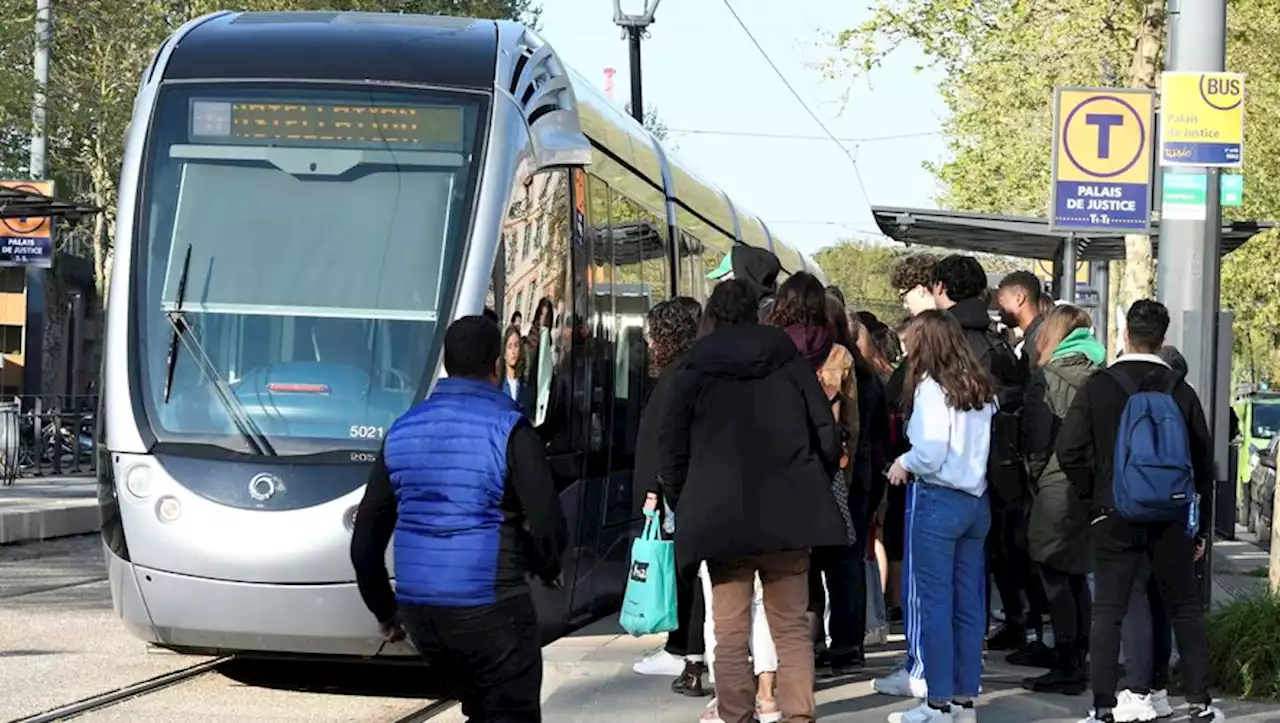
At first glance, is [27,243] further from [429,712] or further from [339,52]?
[429,712]

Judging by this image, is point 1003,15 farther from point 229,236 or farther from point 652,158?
point 229,236

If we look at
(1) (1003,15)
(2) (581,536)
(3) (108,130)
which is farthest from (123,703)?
(3) (108,130)

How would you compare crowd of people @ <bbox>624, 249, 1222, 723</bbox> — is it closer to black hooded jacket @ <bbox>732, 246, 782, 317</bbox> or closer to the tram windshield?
black hooded jacket @ <bbox>732, 246, 782, 317</bbox>

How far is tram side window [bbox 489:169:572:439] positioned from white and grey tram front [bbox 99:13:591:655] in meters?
0.18

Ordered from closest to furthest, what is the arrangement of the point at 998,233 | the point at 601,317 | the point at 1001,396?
1. the point at 1001,396
2. the point at 601,317
3. the point at 998,233

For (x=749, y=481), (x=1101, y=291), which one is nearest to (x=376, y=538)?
(x=749, y=481)

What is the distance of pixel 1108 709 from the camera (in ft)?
28.4

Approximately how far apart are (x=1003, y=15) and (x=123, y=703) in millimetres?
19118

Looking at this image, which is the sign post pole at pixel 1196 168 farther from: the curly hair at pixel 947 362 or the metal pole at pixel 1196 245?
the curly hair at pixel 947 362

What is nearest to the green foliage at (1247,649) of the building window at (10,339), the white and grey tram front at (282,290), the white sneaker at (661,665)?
the white sneaker at (661,665)

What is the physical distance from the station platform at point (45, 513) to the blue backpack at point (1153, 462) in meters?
12.6

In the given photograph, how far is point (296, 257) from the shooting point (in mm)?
10055

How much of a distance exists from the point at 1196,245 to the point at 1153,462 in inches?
142

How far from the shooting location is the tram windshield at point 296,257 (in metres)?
9.79
